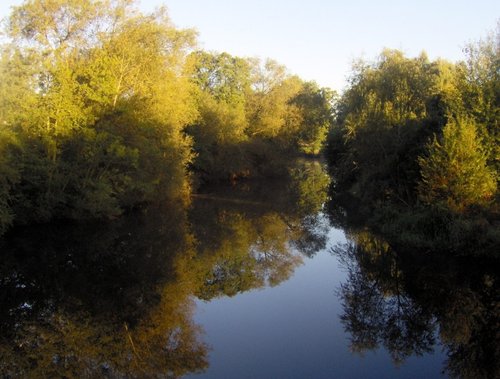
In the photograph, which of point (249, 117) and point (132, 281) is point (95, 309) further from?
point (249, 117)

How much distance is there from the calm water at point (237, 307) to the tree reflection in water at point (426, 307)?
0.16ft

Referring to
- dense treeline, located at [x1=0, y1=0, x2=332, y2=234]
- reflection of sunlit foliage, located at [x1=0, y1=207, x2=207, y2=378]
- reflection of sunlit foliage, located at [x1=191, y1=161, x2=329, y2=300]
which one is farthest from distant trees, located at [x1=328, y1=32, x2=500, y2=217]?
dense treeline, located at [x1=0, y1=0, x2=332, y2=234]

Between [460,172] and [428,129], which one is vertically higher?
[428,129]

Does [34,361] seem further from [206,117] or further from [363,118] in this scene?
[206,117]

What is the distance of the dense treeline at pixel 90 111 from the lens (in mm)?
23422

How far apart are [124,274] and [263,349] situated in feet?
24.5

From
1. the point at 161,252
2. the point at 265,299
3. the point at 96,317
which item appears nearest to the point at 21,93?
the point at 161,252

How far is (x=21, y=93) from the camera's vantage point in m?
24.5

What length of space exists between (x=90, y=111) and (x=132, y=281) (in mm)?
13003

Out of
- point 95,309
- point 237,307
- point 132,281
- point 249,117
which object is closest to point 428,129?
point 237,307

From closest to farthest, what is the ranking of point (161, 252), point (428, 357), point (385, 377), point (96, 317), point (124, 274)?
1. point (385, 377)
2. point (428, 357)
3. point (96, 317)
4. point (124, 274)
5. point (161, 252)

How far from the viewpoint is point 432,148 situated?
1889 centimetres

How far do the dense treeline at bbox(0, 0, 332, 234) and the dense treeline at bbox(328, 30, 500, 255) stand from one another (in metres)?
12.8

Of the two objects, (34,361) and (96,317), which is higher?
(96,317)
